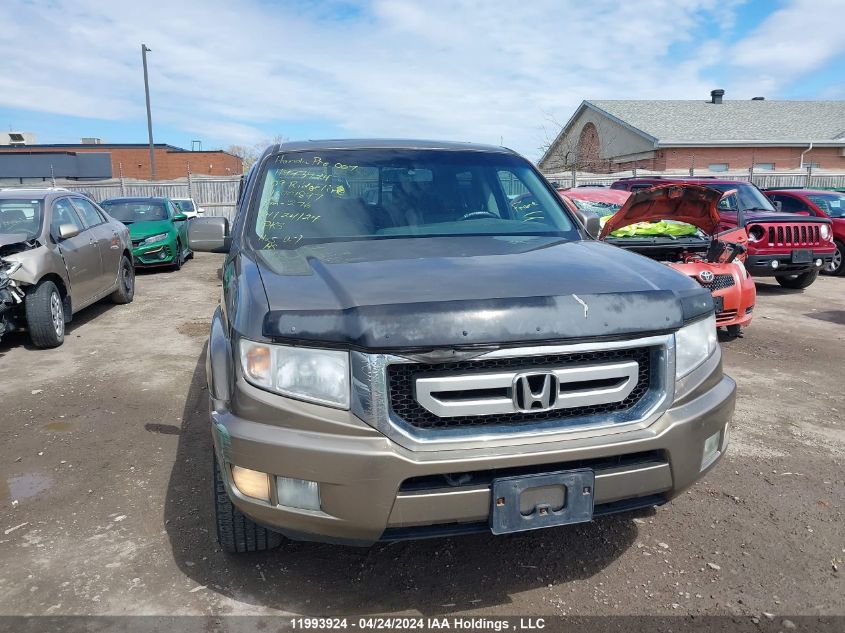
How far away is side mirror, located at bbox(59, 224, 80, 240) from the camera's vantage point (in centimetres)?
684

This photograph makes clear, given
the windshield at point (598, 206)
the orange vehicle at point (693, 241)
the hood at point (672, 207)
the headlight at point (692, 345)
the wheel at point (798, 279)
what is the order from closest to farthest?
the headlight at point (692, 345) < the hood at point (672, 207) < the orange vehicle at point (693, 241) < the wheel at point (798, 279) < the windshield at point (598, 206)

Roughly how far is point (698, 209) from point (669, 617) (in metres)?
4.83

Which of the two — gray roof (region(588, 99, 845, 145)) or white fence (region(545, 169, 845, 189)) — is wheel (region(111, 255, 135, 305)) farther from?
gray roof (region(588, 99, 845, 145))

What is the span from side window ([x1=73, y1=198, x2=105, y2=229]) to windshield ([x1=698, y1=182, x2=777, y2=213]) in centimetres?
929

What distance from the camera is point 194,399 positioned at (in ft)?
16.5

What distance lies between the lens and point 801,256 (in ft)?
31.2

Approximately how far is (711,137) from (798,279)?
19984 millimetres

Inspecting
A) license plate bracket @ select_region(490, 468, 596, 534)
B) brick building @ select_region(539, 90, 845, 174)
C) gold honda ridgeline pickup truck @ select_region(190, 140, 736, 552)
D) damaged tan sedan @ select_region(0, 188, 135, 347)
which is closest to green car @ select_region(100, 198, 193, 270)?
damaged tan sedan @ select_region(0, 188, 135, 347)

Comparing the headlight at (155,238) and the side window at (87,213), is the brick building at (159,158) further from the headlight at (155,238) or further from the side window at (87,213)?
the side window at (87,213)

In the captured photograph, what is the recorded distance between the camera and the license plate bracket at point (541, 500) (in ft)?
7.01

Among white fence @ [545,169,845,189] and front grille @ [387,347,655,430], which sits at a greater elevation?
white fence @ [545,169,845,189]

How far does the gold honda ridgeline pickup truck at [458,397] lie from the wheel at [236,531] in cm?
19

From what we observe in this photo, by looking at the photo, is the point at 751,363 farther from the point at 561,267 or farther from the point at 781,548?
the point at 561,267

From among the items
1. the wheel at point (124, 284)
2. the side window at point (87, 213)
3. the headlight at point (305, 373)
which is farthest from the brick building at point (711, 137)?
the headlight at point (305, 373)
